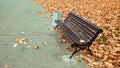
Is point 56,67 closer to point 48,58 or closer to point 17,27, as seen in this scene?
point 48,58

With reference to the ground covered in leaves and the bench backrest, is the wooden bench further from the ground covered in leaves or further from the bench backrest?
the ground covered in leaves

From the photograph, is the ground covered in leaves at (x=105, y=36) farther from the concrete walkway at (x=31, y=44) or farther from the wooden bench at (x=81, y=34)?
the concrete walkway at (x=31, y=44)

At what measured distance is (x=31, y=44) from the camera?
20.5ft

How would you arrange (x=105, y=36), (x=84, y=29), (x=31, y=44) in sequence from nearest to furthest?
1. (x=84, y=29)
2. (x=31, y=44)
3. (x=105, y=36)

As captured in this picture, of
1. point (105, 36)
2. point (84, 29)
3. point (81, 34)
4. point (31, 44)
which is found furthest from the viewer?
point (105, 36)

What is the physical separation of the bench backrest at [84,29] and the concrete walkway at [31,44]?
2.02 ft

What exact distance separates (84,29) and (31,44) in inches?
64.6

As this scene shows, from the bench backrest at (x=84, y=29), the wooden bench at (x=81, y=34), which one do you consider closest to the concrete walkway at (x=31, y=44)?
the wooden bench at (x=81, y=34)

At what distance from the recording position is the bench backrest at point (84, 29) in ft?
16.8

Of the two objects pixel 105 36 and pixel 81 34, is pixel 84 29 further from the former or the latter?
pixel 105 36

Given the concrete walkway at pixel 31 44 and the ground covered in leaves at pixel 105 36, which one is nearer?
the concrete walkway at pixel 31 44

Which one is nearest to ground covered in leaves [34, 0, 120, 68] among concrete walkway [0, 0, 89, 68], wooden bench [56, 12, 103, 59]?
wooden bench [56, 12, 103, 59]

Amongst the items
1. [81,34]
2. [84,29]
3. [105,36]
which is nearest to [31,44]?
[81,34]

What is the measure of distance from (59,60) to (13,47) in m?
1.50
